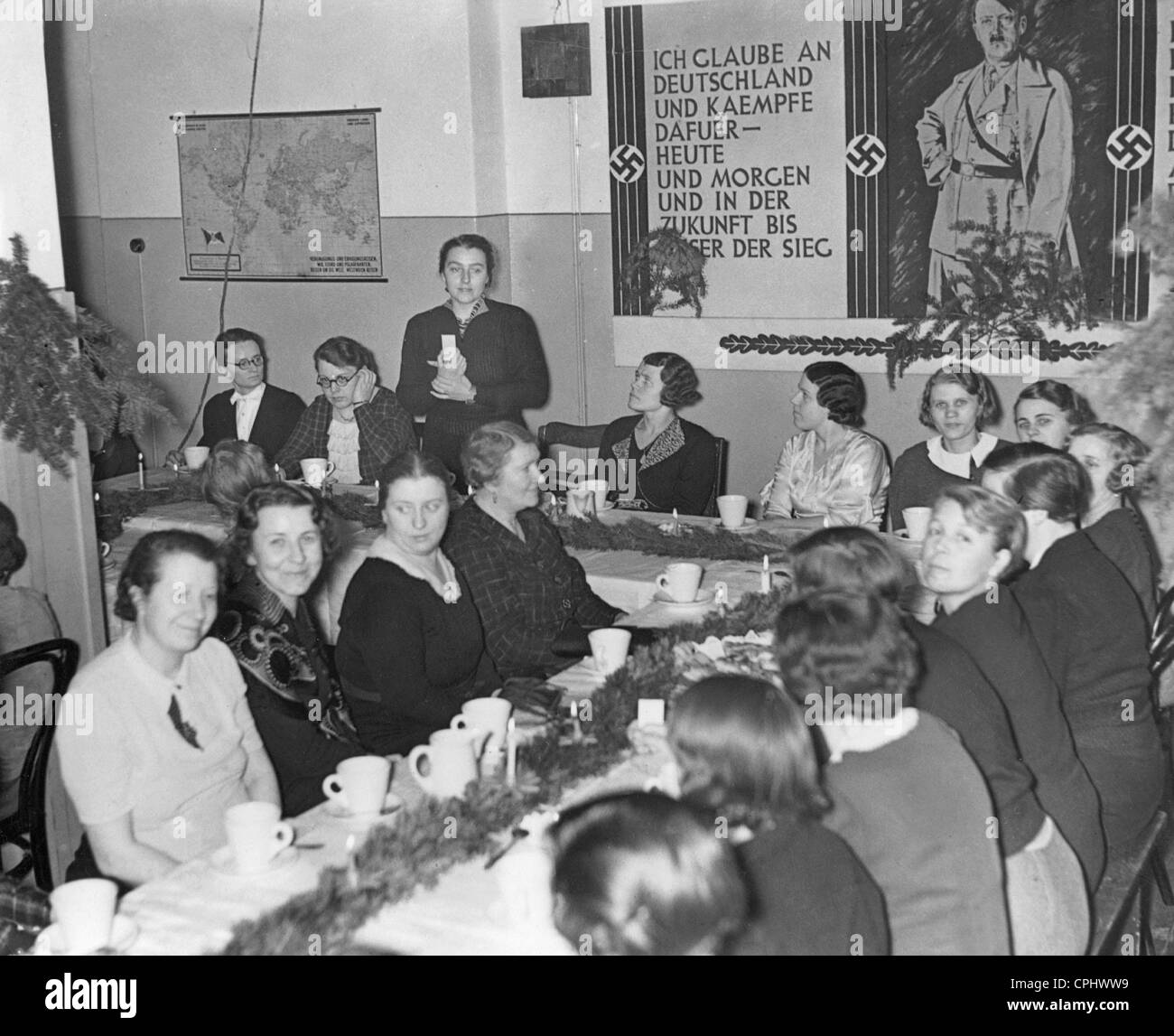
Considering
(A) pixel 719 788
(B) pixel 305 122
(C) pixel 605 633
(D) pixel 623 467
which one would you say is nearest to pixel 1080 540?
(C) pixel 605 633

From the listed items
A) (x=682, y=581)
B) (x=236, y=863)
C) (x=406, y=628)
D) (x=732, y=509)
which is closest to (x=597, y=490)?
(x=732, y=509)

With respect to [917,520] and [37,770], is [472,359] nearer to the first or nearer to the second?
[917,520]

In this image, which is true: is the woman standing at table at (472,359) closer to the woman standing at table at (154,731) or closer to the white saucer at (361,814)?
the woman standing at table at (154,731)

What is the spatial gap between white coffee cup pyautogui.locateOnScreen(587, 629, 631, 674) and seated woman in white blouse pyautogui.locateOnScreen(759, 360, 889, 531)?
212 cm

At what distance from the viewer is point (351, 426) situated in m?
6.58

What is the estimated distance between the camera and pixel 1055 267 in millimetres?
6547

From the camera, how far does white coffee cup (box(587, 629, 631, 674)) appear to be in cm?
373

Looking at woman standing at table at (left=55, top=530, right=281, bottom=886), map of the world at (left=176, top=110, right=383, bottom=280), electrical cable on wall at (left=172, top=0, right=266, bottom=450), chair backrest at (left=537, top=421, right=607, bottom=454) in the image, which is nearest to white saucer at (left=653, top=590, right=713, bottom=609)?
woman standing at table at (left=55, top=530, right=281, bottom=886)

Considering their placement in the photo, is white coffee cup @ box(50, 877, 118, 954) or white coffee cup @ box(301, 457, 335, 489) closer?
white coffee cup @ box(50, 877, 118, 954)

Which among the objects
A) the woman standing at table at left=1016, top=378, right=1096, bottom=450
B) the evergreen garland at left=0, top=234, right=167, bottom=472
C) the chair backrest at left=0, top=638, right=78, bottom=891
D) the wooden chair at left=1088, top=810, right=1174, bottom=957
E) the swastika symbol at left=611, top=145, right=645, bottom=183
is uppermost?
the swastika symbol at left=611, top=145, right=645, bottom=183

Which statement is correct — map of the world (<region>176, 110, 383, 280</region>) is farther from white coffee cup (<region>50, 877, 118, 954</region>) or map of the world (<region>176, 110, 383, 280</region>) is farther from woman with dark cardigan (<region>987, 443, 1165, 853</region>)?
white coffee cup (<region>50, 877, 118, 954</region>)

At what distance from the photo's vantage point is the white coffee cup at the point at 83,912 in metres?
2.40

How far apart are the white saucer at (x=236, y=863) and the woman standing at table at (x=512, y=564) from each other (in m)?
1.71

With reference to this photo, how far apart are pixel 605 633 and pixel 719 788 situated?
1.52 metres
